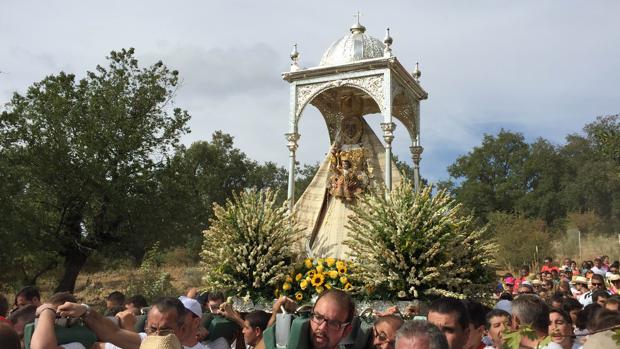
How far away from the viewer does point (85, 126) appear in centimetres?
2653

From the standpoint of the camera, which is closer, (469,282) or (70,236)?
(469,282)

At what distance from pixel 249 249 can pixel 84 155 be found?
19396 mm

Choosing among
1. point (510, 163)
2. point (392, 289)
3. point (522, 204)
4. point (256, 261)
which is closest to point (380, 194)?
point (392, 289)

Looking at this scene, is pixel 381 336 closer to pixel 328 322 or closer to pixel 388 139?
pixel 328 322

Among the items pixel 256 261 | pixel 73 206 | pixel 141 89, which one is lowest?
pixel 256 261

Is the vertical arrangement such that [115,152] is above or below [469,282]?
above

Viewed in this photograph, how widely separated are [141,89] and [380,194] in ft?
72.2

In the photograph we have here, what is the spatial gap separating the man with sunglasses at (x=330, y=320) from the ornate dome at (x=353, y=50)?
9.23 m

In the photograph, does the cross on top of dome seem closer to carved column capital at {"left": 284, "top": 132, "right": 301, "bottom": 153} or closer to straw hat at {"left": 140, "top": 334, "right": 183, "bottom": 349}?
carved column capital at {"left": 284, "top": 132, "right": 301, "bottom": 153}

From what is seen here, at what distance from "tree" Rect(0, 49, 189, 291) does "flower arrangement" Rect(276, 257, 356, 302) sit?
18593mm

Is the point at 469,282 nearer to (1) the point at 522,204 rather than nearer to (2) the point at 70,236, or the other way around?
(2) the point at 70,236

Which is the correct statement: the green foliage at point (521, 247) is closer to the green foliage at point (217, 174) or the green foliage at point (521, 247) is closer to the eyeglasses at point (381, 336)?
the green foliage at point (217, 174)

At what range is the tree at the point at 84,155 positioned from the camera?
84.6ft

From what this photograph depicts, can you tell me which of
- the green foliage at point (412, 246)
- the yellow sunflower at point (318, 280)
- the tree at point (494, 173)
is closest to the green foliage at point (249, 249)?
the yellow sunflower at point (318, 280)
